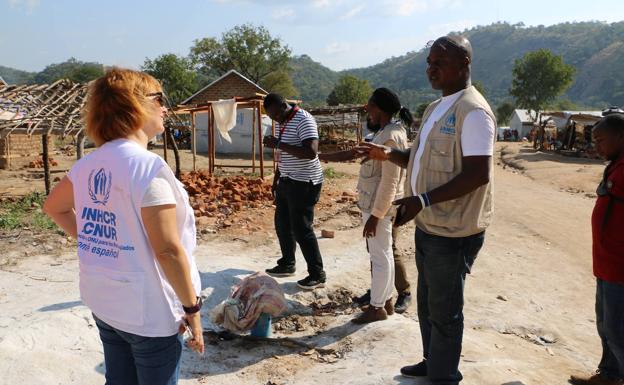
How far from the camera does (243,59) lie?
49031 millimetres

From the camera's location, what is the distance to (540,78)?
46.1m

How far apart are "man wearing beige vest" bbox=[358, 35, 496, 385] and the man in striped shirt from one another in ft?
6.24

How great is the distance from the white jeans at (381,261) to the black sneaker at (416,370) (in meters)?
0.87

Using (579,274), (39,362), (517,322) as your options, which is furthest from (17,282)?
(579,274)

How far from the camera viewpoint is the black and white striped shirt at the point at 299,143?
14.5ft

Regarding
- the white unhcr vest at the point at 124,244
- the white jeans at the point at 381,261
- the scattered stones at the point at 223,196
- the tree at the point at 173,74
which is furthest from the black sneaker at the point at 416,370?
Answer: the tree at the point at 173,74

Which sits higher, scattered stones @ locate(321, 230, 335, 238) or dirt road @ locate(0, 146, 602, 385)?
scattered stones @ locate(321, 230, 335, 238)

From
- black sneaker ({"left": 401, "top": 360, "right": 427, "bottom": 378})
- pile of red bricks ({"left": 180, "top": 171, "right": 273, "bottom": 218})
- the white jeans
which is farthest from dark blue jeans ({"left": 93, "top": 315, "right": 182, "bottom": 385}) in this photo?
pile of red bricks ({"left": 180, "top": 171, "right": 273, "bottom": 218})

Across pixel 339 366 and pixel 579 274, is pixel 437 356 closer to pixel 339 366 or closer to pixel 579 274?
pixel 339 366

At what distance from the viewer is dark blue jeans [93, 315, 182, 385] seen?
1.74 m

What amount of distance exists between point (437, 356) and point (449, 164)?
3.27ft

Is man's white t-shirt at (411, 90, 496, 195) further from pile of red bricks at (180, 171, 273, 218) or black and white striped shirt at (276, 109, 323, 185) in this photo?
pile of red bricks at (180, 171, 273, 218)

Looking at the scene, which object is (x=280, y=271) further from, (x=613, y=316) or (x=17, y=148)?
(x=17, y=148)

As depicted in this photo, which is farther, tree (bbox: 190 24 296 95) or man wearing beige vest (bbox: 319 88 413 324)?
tree (bbox: 190 24 296 95)
